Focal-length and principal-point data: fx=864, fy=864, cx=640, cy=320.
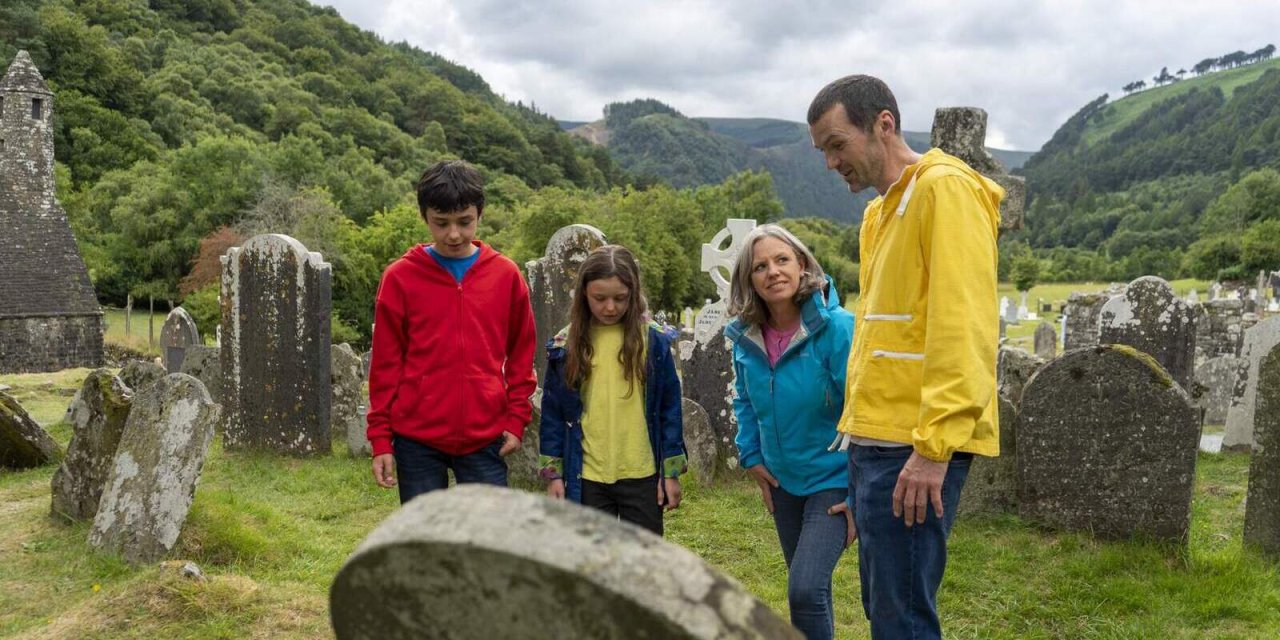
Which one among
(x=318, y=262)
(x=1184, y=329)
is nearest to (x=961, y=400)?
(x=318, y=262)

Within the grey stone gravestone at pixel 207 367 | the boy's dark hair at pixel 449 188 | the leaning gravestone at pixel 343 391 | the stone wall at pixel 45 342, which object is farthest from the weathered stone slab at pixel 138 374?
the stone wall at pixel 45 342

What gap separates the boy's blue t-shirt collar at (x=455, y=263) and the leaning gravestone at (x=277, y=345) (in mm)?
4853

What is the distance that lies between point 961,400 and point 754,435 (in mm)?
1164

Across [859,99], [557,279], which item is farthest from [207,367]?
[859,99]

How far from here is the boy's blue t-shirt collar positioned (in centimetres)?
329

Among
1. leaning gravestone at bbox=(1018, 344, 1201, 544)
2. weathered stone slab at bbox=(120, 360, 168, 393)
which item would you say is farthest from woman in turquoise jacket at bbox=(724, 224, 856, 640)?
weathered stone slab at bbox=(120, 360, 168, 393)

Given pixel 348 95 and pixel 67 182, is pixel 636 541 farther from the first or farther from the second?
pixel 348 95

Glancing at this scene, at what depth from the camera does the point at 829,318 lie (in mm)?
3031

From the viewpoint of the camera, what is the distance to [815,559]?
9.22ft

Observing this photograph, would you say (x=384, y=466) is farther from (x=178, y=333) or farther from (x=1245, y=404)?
(x=178, y=333)

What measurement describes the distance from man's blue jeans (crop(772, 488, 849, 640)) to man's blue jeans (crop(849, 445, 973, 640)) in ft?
1.28

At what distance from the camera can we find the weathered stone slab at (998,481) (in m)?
5.80

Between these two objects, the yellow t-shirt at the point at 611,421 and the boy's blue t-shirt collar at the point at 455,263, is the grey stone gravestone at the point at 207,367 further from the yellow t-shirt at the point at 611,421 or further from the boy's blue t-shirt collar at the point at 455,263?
Answer: the yellow t-shirt at the point at 611,421

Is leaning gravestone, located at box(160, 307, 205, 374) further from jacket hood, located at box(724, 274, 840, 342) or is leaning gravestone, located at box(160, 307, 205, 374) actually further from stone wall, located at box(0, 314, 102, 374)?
jacket hood, located at box(724, 274, 840, 342)
